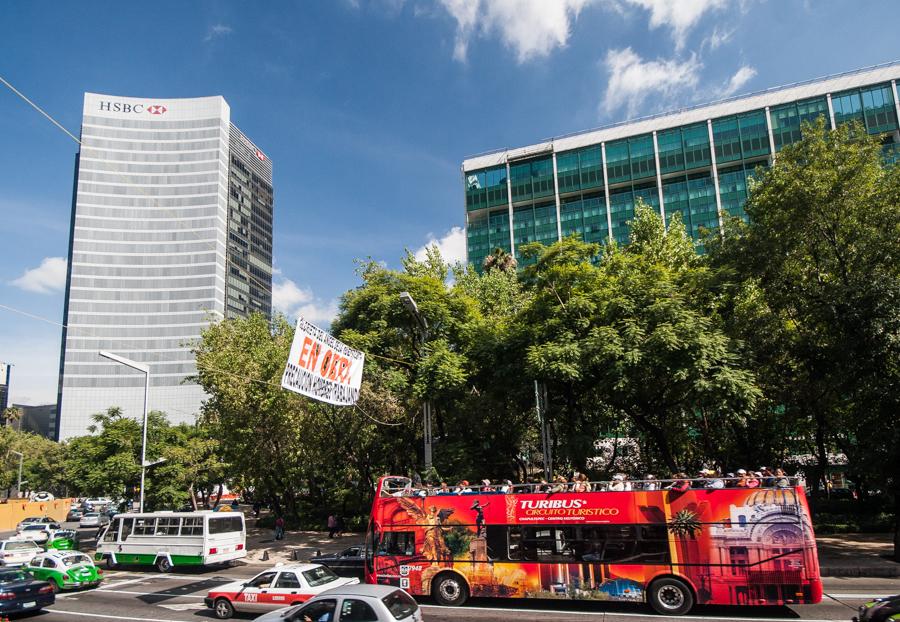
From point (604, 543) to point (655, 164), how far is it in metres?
84.0

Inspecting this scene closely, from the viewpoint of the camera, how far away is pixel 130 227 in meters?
122

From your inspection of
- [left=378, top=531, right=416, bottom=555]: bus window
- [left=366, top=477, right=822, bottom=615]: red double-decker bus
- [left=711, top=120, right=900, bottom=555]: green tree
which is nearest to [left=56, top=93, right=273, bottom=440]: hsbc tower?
[left=378, top=531, right=416, bottom=555]: bus window

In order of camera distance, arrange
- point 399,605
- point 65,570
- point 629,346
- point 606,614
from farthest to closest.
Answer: point 629,346
point 65,570
point 606,614
point 399,605

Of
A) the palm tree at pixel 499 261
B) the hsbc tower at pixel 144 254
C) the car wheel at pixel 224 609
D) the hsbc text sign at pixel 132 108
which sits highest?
the hsbc text sign at pixel 132 108

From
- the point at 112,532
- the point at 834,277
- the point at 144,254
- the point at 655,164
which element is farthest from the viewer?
the point at 144,254

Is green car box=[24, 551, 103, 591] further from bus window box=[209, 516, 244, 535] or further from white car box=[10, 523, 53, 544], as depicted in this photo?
white car box=[10, 523, 53, 544]

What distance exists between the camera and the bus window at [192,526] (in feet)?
75.8

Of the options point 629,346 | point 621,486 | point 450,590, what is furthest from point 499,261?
point 450,590

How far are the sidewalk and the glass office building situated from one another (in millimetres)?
54851

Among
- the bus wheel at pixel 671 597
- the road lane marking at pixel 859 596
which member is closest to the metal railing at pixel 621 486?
the bus wheel at pixel 671 597

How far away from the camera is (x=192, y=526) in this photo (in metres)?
23.3

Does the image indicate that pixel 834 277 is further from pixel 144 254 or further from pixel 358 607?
pixel 144 254

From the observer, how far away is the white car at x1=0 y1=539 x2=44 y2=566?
2386cm

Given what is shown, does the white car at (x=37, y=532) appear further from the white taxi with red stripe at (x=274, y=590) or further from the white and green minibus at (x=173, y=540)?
the white taxi with red stripe at (x=274, y=590)
